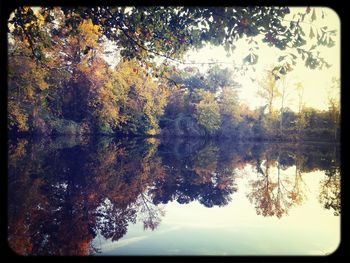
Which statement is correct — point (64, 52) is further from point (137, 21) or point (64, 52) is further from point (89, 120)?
point (137, 21)

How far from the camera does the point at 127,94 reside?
3105cm

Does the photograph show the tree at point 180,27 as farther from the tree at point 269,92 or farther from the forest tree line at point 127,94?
the tree at point 269,92

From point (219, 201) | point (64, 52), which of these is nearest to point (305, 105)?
point (64, 52)

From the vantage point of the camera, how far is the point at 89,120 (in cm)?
2773

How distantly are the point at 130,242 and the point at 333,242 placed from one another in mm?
2399

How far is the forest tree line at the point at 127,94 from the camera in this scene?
4793mm

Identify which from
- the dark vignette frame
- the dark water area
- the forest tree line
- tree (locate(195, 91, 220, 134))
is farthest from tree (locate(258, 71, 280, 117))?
the dark vignette frame

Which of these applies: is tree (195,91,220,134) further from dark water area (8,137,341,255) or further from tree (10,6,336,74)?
tree (10,6,336,74)
